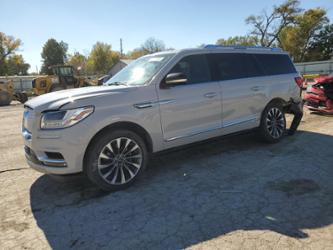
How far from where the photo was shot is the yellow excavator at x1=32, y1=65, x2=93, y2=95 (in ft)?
66.4

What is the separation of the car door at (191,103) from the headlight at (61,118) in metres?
1.21

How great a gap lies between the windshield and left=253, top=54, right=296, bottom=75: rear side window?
7.32 ft

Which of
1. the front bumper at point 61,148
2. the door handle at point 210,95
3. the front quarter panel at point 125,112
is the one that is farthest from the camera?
the door handle at point 210,95

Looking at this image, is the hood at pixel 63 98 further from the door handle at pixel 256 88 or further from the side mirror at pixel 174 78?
the door handle at pixel 256 88

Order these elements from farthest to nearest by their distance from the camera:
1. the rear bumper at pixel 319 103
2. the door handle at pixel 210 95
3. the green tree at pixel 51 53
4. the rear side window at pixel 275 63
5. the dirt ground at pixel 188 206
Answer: the green tree at pixel 51 53
the rear bumper at pixel 319 103
the rear side window at pixel 275 63
the door handle at pixel 210 95
the dirt ground at pixel 188 206

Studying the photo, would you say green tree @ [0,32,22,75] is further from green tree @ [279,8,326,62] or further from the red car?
the red car

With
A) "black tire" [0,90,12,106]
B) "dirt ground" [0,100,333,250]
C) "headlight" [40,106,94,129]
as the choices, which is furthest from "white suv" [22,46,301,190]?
"black tire" [0,90,12,106]

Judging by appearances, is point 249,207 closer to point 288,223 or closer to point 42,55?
point 288,223

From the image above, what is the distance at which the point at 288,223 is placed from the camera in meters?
3.02

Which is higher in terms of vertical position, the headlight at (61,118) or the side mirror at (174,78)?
the side mirror at (174,78)

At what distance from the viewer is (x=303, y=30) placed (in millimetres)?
50562

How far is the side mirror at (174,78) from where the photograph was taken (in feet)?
13.9

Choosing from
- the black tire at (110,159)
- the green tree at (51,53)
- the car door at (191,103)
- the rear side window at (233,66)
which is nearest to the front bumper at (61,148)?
the black tire at (110,159)

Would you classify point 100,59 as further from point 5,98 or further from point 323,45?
point 5,98
